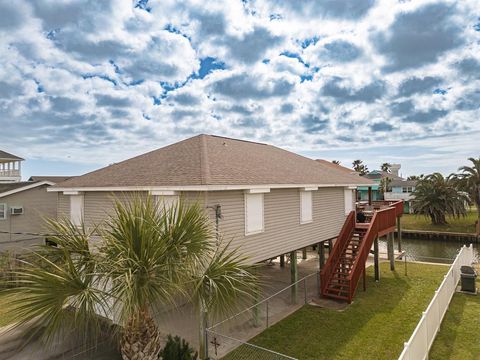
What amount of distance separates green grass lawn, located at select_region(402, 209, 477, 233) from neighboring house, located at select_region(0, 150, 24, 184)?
45.8 m

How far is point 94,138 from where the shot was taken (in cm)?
2494

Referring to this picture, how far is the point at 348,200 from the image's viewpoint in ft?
57.4

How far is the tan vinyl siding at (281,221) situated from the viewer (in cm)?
1022

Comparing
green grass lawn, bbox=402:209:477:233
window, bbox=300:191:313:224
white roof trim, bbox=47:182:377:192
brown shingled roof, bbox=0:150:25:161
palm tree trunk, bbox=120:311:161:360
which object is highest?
brown shingled roof, bbox=0:150:25:161

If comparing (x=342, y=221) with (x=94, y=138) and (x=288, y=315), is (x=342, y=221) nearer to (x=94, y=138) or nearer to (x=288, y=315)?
(x=288, y=315)

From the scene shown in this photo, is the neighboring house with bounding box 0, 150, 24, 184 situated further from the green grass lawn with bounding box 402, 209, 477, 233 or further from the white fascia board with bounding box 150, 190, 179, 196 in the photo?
the green grass lawn with bounding box 402, 209, 477, 233

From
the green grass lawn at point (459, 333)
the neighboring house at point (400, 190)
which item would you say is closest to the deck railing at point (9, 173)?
the green grass lawn at point (459, 333)

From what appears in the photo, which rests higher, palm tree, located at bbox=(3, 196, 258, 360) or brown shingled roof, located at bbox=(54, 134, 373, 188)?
brown shingled roof, located at bbox=(54, 134, 373, 188)

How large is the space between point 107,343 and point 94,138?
18899 mm

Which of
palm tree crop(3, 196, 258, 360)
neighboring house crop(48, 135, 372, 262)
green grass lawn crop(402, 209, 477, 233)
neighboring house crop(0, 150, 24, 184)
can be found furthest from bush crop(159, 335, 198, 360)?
green grass lawn crop(402, 209, 477, 233)

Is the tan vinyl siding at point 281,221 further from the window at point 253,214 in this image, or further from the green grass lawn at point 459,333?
the green grass lawn at point 459,333

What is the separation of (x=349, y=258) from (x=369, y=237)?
136 centimetres

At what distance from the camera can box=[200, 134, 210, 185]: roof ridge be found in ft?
31.2

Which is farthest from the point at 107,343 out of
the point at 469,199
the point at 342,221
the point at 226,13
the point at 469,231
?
the point at 469,199
